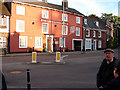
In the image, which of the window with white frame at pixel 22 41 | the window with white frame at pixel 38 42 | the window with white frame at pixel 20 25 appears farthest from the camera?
the window with white frame at pixel 38 42

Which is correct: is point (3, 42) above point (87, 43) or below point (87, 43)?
above

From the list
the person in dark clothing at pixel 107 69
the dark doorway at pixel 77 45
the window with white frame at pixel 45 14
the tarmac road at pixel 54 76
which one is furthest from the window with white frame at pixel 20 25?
the person in dark clothing at pixel 107 69

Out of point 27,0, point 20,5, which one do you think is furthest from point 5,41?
point 27,0

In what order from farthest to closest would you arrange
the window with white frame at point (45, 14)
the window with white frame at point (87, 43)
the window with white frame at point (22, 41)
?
1. the window with white frame at point (87, 43)
2. the window with white frame at point (45, 14)
3. the window with white frame at point (22, 41)

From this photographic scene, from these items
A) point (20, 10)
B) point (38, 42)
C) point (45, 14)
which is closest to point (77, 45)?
point (45, 14)

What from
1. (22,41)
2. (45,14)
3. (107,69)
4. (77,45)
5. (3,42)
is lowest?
(107,69)

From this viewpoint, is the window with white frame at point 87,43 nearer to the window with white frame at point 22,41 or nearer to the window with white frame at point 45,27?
the window with white frame at point 45,27

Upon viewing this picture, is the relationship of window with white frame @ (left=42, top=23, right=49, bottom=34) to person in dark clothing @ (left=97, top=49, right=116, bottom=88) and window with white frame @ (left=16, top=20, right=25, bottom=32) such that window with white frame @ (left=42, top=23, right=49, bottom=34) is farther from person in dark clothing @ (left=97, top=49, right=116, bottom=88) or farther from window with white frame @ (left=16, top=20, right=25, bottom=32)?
person in dark clothing @ (left=97, top=49, right=116, bottom=88)

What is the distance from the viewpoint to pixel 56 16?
34.6 m

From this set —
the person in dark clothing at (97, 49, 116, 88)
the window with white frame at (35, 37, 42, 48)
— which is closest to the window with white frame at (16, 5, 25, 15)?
the window with white frame at (35, 37, 42, 48)

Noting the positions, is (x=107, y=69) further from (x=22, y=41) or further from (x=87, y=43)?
(x=87, y=43)

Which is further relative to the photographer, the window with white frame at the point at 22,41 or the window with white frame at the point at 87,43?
the window with white frame at the point at 87,43

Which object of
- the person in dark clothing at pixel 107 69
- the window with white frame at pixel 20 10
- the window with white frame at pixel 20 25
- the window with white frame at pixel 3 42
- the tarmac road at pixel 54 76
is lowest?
the tarmac road at pixel 54 76

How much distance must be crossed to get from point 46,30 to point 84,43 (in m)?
12.5
